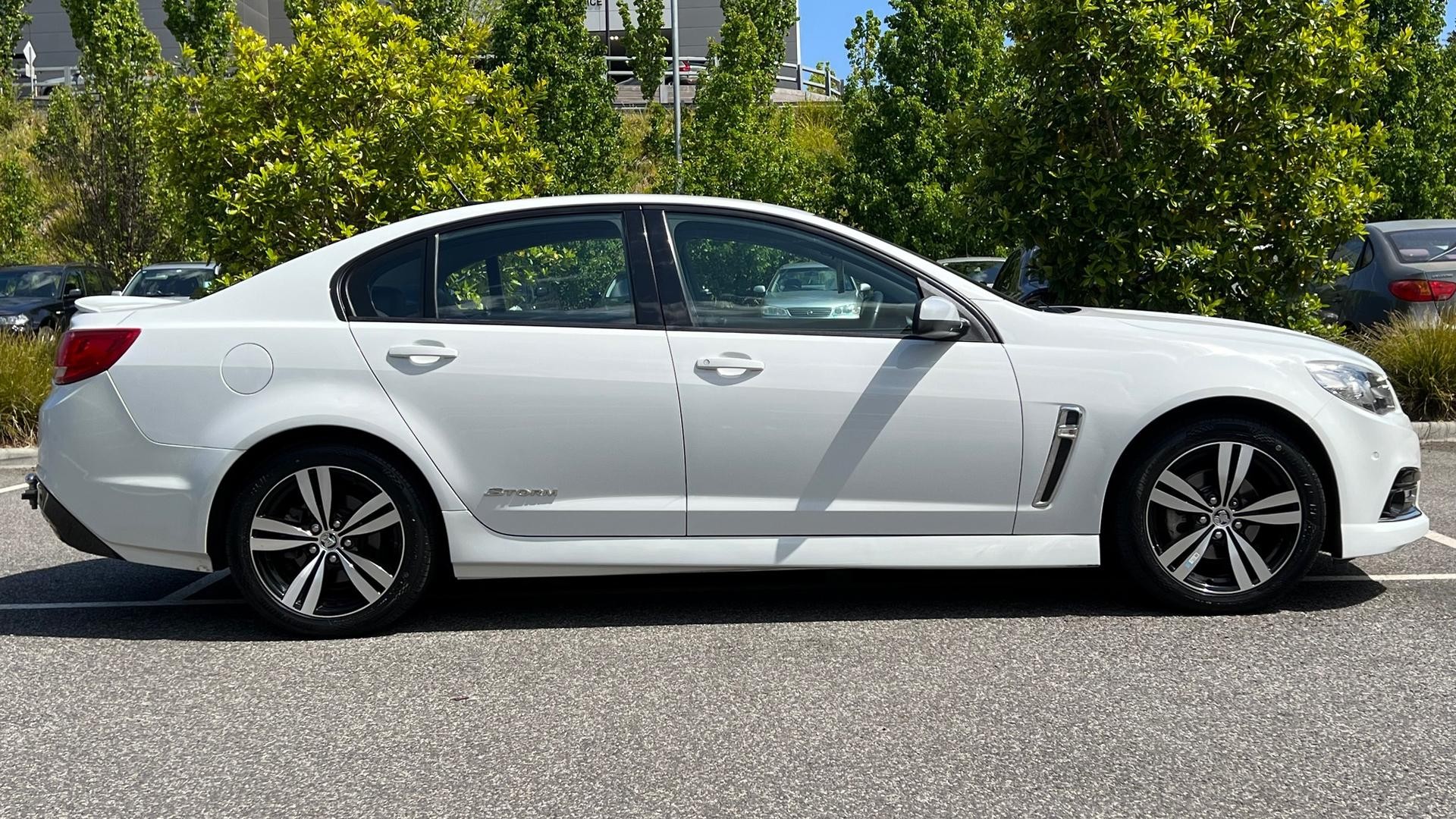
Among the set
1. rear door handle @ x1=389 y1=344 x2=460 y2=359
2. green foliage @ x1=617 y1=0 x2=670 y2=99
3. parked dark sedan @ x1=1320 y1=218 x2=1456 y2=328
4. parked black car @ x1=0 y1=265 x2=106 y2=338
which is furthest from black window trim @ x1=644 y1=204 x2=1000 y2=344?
green foliage @ x1=617 y1=0 x2=670 y2=99

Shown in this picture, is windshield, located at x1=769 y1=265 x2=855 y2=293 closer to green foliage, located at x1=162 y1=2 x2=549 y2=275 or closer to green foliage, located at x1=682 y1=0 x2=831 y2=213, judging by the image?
green foliage, located at x1=162 y1=2 x2=549 y2=275

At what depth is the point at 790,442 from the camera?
15.7 feet

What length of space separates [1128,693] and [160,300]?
384 centimetres

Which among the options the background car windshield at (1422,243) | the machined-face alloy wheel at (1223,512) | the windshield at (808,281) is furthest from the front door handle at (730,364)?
the background car windshield at (1422,243)

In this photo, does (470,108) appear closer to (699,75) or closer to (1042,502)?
(1042,502)

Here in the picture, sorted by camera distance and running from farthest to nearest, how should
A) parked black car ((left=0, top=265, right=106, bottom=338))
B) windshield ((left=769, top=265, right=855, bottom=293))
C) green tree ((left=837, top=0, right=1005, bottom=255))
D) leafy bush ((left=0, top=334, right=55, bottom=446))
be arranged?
green tree ((left=837, top=0, right=1005, bottom=255)) < parked black car ((left=0, top=265, right=106, bottom=338)) < leafy bush ((left=0, top=334, right=55, bottom=446)) < windshield ((left=769, top=265, right=855, bottom=293))

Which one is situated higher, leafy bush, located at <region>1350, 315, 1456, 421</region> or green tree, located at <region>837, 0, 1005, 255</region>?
green tree, located at <region>837, 0, 1005, 255</region>

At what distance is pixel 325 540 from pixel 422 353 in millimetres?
756

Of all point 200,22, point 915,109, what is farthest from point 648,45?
point 915,109

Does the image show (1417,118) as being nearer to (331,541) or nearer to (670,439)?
(670,439)

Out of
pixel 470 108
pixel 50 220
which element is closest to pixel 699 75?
pixel 470 108

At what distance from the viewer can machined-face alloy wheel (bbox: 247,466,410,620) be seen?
4.80 meters

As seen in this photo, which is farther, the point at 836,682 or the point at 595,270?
the point at 595,270

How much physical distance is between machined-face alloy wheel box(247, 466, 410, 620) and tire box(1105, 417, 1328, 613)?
2657mm
